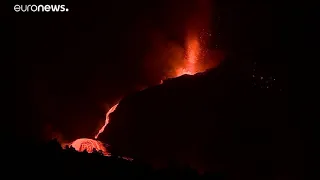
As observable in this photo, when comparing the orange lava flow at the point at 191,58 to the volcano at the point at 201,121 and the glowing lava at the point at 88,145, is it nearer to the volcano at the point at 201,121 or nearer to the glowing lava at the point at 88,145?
the volcano at the point at 201,121

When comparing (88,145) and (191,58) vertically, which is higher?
(191,58)

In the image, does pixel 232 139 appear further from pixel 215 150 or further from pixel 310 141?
pixel 310 141

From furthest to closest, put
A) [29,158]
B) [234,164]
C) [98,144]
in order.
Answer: [234,164] < [98,144] < [29,158]

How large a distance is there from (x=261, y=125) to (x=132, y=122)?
826 cm

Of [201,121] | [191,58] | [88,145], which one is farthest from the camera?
[191,58]

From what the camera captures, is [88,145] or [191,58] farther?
[191,58]

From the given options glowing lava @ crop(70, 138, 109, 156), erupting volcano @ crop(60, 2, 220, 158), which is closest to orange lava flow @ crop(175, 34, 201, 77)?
erupting volcano @ crop(60, 2, 220, 158)

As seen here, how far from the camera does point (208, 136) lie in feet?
90.5

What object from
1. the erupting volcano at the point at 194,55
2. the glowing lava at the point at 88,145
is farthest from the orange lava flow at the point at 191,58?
the glowing lava at the point at 88,145

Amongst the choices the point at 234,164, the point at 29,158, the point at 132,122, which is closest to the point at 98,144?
the point at 132,122

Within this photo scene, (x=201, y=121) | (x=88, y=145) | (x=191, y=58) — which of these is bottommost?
(x=88, y=145)

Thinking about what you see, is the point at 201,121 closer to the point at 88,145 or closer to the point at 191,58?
the point at 88,145

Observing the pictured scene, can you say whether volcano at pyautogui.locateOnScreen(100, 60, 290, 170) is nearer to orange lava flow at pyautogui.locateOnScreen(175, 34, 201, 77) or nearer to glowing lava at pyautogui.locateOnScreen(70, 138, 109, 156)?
glowing lava at pyautogui.locateOnScreen(70, 138, 109, 156)

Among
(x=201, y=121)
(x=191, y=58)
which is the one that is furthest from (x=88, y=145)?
(x=191, y=58)
